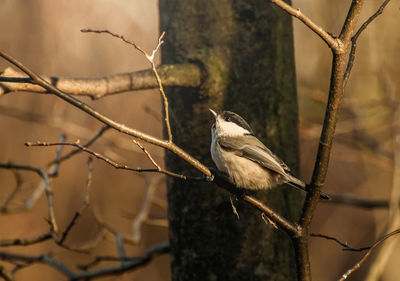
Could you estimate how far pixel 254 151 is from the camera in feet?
7.06

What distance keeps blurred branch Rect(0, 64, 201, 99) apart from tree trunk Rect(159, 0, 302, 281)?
111 millimetres

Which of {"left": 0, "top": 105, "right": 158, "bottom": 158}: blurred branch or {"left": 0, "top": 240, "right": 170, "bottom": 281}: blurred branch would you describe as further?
{"left": 0, "top": 105, "right": 158, "bottom": 158}: blurred branch

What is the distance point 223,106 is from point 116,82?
1.80 ft

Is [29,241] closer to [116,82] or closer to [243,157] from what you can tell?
[116,82]

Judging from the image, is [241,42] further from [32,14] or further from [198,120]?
[32,14]

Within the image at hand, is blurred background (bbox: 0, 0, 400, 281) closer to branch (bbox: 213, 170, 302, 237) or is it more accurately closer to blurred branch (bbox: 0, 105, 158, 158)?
blurred branch (bbox: 0, 105, 158, 158)

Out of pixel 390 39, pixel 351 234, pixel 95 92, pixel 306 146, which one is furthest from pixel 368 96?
pixel 95 92

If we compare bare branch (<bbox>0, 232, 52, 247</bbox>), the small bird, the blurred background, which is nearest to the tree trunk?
the small bird

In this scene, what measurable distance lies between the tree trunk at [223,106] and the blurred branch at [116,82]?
0.11 m

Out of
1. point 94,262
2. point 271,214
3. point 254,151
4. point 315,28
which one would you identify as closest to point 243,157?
point 254,151

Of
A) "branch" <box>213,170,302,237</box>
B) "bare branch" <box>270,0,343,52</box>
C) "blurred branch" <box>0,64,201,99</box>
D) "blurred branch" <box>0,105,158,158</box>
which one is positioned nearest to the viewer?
"bare branch" <box>270,0,343,52</box>

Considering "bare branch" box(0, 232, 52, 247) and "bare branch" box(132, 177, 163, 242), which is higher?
"bare branch" box(132, 177, 163, 242)

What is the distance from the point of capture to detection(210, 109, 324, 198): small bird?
2061 mm

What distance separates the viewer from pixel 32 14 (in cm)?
725
